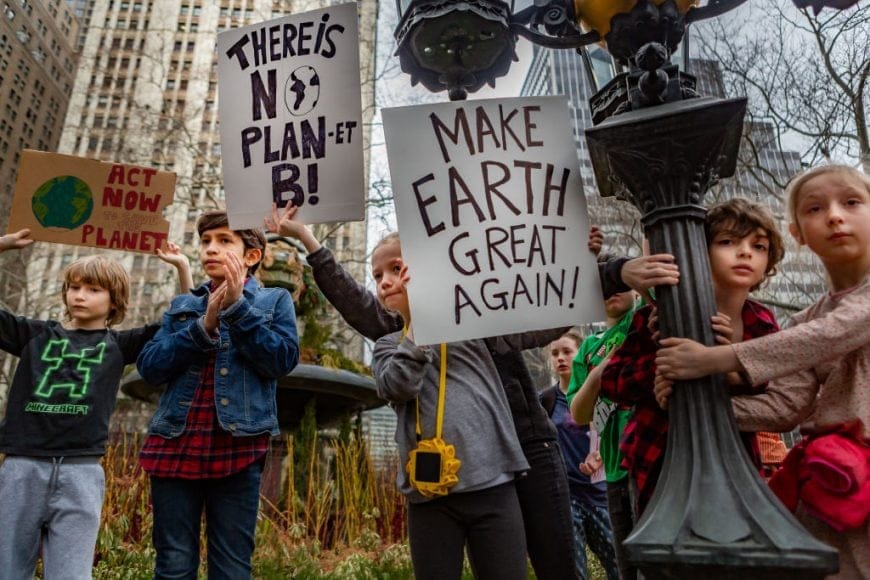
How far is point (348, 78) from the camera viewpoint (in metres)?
2.30

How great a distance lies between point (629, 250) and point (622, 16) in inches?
442

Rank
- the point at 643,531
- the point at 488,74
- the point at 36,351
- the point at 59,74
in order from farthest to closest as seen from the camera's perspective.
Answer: the point at 59,74, the point at 36,351, the point at 488,74, the point at 643,531

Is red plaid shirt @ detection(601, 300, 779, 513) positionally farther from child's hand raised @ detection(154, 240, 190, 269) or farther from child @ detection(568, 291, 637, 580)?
child's hand raised @ detection(154, 240, 190, 269)

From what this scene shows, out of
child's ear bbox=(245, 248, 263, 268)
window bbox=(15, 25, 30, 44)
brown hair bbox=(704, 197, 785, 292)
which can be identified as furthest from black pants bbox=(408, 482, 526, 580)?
window bbox=(15, 25, 30, 44)

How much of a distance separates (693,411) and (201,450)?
1612mm

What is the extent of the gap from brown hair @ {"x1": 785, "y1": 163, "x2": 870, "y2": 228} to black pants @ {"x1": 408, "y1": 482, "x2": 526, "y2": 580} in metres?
1.14

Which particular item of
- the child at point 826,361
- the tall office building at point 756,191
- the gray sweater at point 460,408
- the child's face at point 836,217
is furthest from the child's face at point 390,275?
the tall office building at point 756,191

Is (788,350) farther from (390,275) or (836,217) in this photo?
(390,275)

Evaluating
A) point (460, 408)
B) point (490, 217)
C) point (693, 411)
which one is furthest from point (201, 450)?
point (693, 411)

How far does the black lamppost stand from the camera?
1284 mm

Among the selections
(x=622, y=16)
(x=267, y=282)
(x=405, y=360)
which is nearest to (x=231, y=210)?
(x=405, y=360)

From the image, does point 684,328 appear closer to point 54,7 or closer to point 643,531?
point 643,531

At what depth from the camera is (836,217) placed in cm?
158

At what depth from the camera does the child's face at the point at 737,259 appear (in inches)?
68.3
